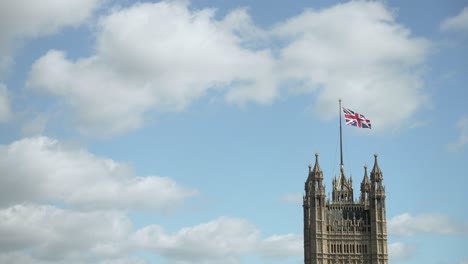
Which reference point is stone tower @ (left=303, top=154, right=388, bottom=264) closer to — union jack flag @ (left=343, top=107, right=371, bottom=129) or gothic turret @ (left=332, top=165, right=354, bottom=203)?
gothic turret @ (left=332, top=165, right=354, bottom=203)

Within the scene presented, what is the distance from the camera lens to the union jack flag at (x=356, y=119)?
120812 millimetres

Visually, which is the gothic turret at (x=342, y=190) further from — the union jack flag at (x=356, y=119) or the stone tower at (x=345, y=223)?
the union jack flag at (x=356, y=119)

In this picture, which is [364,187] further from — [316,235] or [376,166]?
[316,235]

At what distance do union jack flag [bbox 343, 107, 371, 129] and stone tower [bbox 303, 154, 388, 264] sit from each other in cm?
1626

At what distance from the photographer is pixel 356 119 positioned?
397ft

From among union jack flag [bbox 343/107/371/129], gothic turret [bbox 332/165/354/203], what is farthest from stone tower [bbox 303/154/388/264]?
union jack flag [bbox 343/107/371/129]

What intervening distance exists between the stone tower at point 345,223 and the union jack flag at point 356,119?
16.3 metres

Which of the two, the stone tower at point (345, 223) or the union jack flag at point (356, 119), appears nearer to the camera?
the union jack flag at point (356, 119)

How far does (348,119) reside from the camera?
121 m

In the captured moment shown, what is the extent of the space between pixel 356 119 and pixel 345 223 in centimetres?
2310

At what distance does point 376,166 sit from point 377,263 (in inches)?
820

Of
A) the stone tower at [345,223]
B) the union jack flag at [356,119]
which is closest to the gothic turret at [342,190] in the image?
the stone tower at [345,223]

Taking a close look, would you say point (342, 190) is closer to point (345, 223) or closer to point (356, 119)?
point (345, 223)

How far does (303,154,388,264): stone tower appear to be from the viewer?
5037 inches
